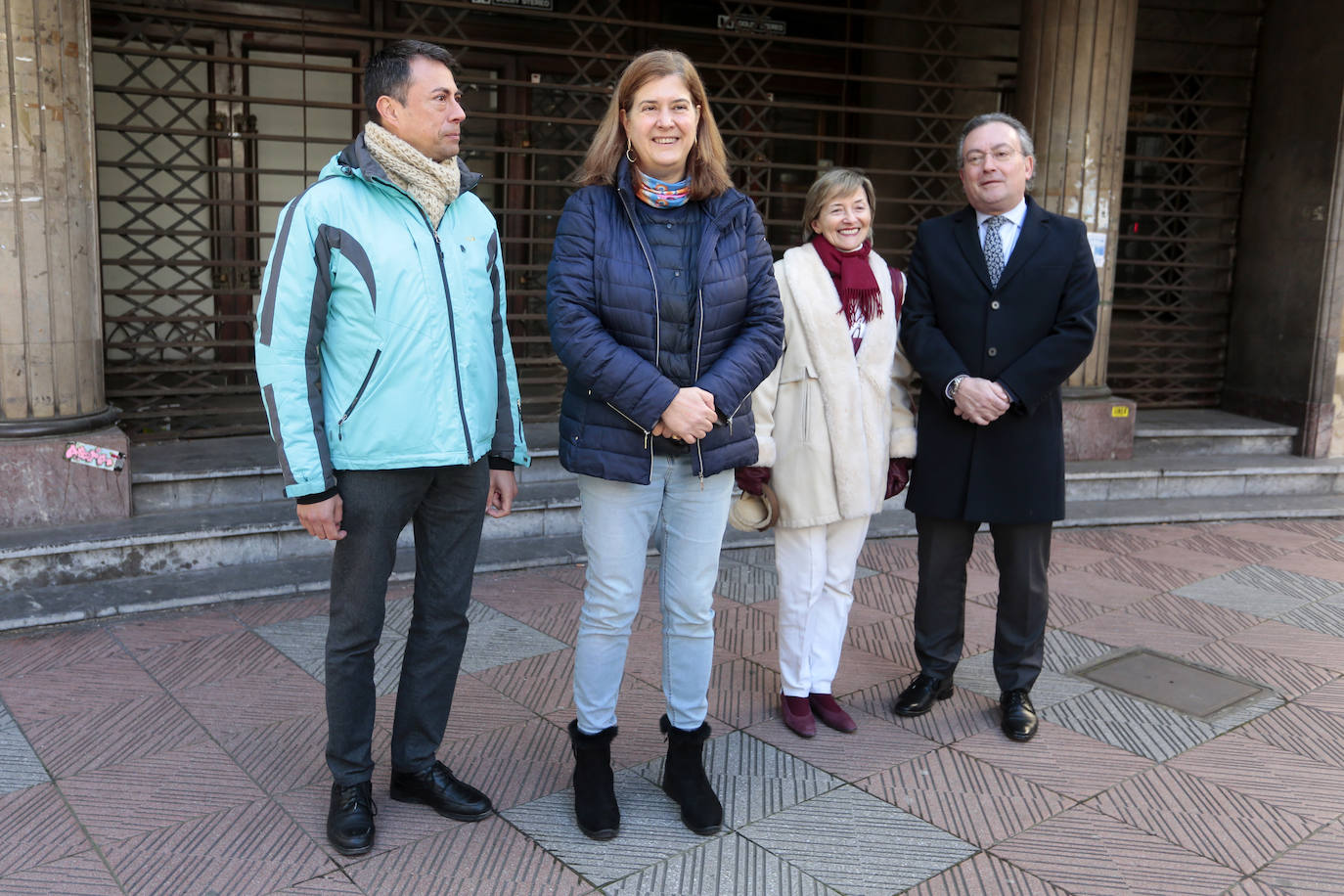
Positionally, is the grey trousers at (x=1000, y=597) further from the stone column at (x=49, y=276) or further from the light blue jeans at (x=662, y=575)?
the stone column at (x=49, y=276)

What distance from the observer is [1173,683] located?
4586 millimetres

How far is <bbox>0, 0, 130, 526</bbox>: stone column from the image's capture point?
5.17 meters

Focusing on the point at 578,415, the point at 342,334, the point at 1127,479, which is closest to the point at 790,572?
the point at 578,415

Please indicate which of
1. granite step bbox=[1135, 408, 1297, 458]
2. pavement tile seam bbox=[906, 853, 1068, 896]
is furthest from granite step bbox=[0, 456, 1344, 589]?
granite step bbox=[1135, 408, 1297, 458]

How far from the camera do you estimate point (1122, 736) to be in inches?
160

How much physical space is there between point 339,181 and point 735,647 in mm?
2725

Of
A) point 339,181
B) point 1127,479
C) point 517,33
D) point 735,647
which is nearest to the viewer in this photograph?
point 339,181

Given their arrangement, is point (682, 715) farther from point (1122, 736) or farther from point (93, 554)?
point (93, 554)

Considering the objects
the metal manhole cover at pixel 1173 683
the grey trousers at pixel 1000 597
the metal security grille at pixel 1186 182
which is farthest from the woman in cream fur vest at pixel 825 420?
the metal security grille at pixel 1186 182

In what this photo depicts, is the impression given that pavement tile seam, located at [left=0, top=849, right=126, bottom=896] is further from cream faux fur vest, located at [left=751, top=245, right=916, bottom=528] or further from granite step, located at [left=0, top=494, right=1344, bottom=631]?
cream faux fur vest, located at [left=751, top=245, right=916, bottom=528]

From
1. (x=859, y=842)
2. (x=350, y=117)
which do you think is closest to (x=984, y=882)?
(x=859, y=842)

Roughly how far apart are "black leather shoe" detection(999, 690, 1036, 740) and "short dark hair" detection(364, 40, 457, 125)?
2910 mm

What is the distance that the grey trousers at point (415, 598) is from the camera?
306cm

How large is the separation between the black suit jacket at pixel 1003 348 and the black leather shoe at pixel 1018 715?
68 cm
